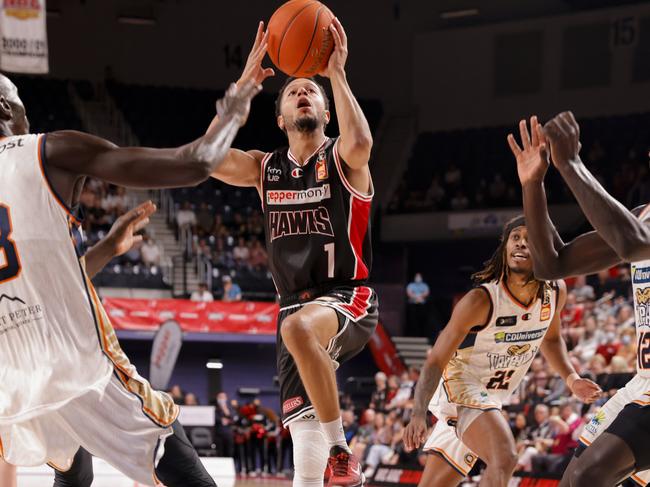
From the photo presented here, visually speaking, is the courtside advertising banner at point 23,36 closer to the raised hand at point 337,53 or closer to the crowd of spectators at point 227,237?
the crowd of spectators at point 227,237

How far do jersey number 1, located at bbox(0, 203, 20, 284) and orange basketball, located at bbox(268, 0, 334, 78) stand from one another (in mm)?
2265

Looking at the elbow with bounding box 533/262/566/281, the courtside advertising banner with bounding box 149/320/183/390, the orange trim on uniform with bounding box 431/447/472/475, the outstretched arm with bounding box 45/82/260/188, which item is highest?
the outstretched arm with bounding box 45/82/260/188

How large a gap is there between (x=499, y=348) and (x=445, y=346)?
19.5 inches

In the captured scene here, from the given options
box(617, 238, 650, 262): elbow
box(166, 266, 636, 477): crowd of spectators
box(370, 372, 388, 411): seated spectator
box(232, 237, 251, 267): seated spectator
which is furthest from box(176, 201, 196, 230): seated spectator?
box(617, 238, 650, 262): elbow

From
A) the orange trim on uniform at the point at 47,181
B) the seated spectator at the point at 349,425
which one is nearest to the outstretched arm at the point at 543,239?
the orange trim on uniform at the point at 47,181

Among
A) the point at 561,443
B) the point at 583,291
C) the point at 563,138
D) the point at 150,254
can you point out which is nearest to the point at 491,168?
the point at 583,291

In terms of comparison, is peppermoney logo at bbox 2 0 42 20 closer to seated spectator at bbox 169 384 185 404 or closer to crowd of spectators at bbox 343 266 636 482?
seated spectator at bbox 169 384 185 404

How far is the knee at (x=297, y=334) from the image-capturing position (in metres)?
4.90

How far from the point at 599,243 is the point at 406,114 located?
80.4ft

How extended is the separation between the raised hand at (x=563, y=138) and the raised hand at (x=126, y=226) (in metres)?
1.86

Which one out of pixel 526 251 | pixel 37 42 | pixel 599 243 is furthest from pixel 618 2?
pixel 599 243

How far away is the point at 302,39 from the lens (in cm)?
543

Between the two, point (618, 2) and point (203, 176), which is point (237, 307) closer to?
point (618, 2)

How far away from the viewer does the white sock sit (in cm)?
502
